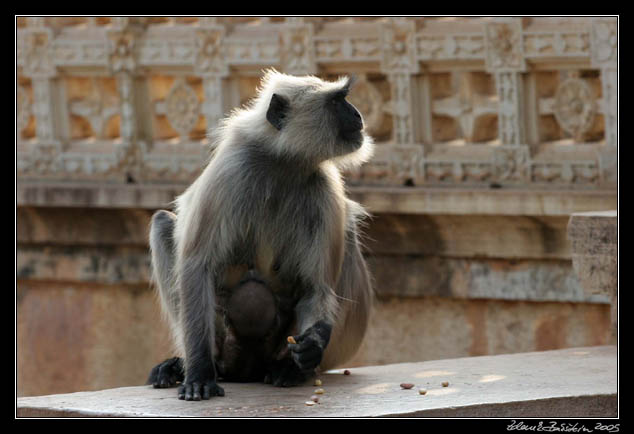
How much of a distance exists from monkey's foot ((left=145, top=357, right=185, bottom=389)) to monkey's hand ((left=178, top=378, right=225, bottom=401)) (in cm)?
29

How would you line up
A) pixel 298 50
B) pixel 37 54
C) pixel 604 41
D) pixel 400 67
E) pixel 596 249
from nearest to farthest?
1. pixel 596 249
2. pixel 604 41
3. pixel 400 67
4. pixel 298 50
5. pixel 37 54

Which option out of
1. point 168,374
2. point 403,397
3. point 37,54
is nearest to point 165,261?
point 168,374

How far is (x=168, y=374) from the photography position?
6.30m

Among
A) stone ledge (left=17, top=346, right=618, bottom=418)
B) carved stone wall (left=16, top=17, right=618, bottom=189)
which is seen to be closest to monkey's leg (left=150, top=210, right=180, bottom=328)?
stone ledge (left=17, top=346, right=618, bottom=418)

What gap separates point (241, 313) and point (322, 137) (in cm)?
80

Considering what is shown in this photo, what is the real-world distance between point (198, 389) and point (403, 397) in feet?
2.64

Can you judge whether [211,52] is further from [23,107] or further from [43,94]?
[23,107]

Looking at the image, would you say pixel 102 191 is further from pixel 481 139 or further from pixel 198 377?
pixel 198 377

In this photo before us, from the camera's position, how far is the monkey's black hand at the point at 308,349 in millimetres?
5914

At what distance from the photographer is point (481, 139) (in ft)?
29.4

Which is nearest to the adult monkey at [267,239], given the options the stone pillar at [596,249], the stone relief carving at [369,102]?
the stone pillar at [596,249]

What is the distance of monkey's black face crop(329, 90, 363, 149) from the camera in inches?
244

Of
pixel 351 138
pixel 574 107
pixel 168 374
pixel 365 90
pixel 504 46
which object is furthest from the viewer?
pixel 365 90

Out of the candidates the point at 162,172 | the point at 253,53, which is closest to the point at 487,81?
the point at 253,53
